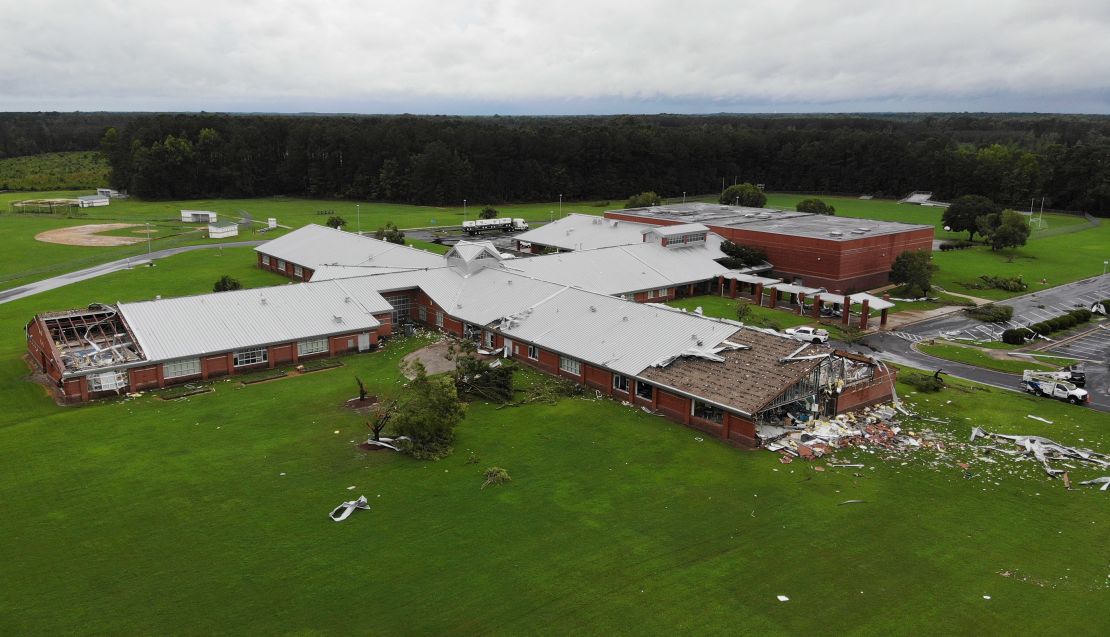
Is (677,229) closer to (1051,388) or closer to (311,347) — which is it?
(1051,388)

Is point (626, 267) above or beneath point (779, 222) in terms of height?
beneath

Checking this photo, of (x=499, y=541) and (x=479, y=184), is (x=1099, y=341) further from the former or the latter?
(x=479, y=184)

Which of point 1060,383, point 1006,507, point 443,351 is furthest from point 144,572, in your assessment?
point 1060,383

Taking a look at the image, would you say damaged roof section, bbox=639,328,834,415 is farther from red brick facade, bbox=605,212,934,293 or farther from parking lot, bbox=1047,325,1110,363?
red brick facade, bbox=605,212,934,293

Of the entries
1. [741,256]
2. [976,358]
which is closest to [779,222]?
[741,256]

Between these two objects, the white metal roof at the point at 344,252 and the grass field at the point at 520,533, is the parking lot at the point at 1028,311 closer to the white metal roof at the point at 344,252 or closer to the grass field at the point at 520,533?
the grass field at the point at 520,533

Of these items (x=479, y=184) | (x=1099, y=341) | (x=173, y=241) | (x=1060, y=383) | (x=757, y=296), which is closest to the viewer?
(x=1060, y=383)

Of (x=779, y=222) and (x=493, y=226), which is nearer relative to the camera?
(x=779, y=222)

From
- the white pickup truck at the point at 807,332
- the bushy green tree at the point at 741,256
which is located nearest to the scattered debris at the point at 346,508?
the white pickup truck at the point at 807,332
